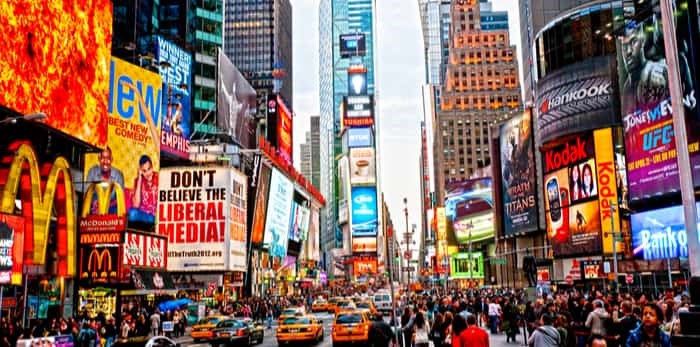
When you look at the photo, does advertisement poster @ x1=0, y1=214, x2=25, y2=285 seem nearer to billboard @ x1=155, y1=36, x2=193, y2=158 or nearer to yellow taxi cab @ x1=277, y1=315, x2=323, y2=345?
yellow taxi cab @ x1=277, y1=315, x2=323, y2=345

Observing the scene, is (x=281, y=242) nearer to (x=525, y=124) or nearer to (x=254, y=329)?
(x=525, y=124)

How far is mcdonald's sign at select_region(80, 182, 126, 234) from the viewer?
36.5 meters

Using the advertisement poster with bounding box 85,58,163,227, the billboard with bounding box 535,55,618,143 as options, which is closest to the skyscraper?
the billboard with bounding box 535,55,618,143

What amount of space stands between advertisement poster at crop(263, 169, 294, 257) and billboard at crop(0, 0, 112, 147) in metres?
46.1

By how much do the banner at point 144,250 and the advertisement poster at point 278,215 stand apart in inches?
1436

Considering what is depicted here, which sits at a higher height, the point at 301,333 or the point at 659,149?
the point at 659,149

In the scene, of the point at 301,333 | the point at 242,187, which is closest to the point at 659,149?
the point at 301,333

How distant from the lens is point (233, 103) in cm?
8481

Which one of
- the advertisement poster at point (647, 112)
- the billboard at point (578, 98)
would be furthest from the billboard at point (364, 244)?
the advertisement poster at point (647, 112)

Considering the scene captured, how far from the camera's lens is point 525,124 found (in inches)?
3489

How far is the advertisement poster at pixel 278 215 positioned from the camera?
270 feet

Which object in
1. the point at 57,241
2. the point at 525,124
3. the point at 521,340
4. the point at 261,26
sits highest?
the point at 261,26

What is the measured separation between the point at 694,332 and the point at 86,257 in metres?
33.9

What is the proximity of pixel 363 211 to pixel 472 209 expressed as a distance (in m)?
61.1
